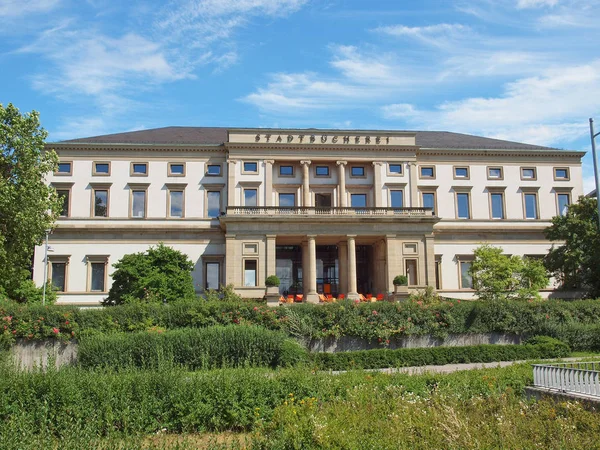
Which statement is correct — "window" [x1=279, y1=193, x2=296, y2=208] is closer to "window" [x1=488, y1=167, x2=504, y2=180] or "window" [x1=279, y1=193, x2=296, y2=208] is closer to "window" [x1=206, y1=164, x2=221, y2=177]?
"window" [x1=206, y1=164, x2=221, y2=177]

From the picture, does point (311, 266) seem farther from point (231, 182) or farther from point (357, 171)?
point (357, 171)

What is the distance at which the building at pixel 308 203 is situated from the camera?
47125mm

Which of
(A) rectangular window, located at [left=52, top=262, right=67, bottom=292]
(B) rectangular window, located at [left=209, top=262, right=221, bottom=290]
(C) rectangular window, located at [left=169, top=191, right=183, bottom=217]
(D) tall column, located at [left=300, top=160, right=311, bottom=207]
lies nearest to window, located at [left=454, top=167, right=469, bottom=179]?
(D) tall column, located at [left=300, top=160, right=311, bottom=207]

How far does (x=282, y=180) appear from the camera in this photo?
51.3 m

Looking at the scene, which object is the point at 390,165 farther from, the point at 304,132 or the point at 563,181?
the point at 563,181

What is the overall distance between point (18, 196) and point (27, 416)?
67.5 ft

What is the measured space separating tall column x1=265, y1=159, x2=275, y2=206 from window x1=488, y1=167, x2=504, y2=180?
2147cm

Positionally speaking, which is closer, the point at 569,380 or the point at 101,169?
the point at 569,380

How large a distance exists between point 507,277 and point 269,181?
2205 cm

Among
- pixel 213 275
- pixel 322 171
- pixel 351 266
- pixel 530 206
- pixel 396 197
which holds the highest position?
pixel 322 171

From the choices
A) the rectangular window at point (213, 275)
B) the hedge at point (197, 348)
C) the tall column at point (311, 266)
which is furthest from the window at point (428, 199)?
the hedge at point (197, 348)

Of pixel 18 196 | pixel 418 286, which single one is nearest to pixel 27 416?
pixel 18 196

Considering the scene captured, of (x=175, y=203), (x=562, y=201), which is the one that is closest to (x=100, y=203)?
(x=175, y=203)

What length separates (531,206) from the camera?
176 ft
